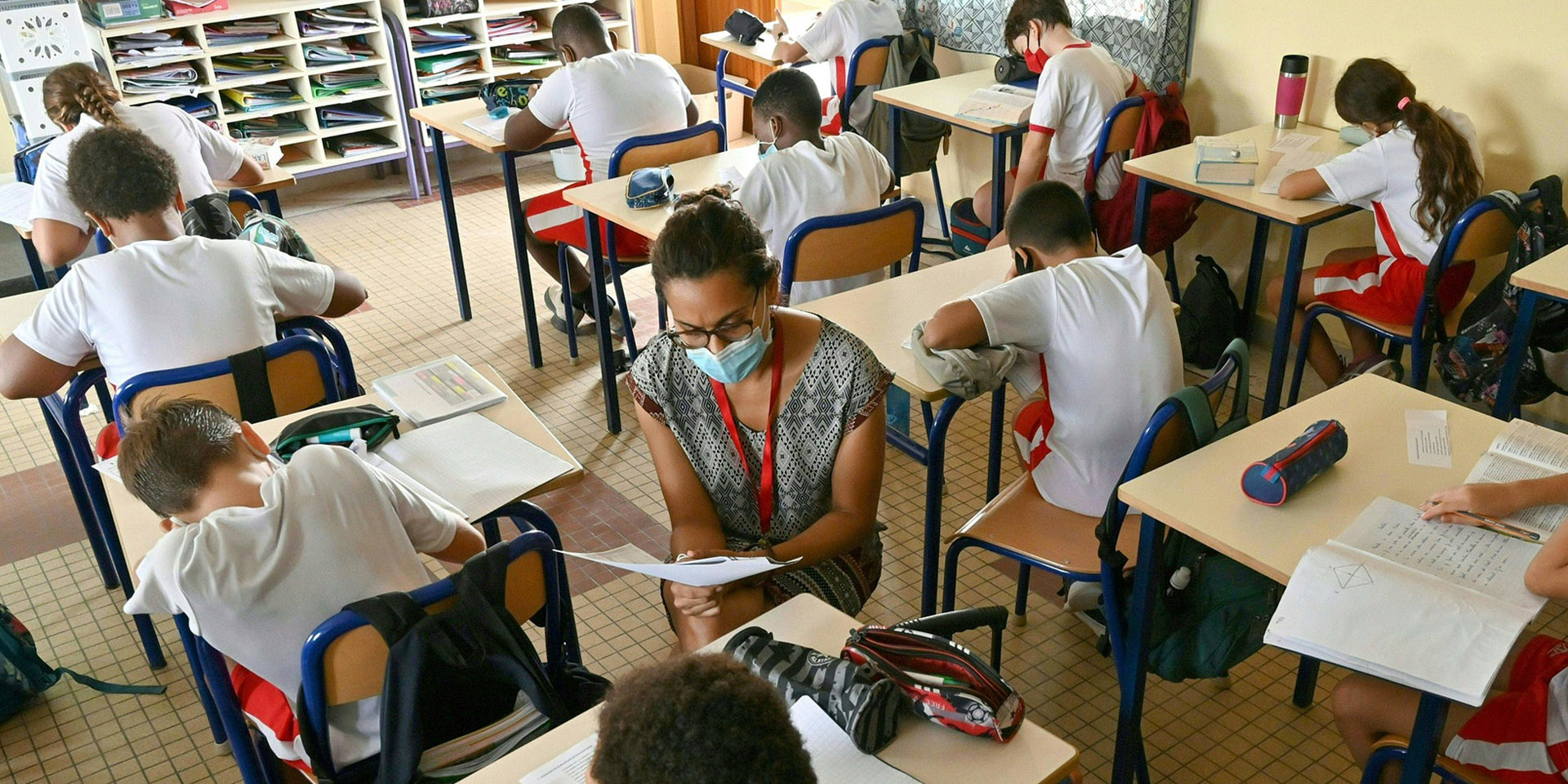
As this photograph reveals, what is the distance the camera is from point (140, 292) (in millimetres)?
2432

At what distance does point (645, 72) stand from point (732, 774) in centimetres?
344

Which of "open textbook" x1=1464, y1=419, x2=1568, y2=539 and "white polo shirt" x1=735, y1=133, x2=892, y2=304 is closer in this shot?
"open textbook" x1=1464, y1=419, x2=1568, y2=539

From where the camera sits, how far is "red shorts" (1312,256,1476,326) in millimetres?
3246

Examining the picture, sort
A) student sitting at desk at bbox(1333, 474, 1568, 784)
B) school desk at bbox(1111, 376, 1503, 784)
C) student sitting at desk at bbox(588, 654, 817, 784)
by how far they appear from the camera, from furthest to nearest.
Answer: school desk at bbox(1111, 376, 1503, 784) → student sitting at desk at bbox(1333, 474, 1568, 784) → student sitting at desk at bbox(588, 654, 817, 784)

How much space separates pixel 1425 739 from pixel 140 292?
244cm

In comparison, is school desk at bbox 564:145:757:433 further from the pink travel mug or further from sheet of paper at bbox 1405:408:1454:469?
sheet of paper at bbox 1405:408:1454:469

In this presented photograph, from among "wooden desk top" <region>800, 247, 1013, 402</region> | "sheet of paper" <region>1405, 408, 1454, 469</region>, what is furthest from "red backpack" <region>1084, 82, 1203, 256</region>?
"sheet of paper" <region>1405, 408, 1454, 469</region>

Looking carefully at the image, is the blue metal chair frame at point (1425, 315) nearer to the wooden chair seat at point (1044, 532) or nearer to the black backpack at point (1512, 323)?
the black backpack at point (1512, 323)

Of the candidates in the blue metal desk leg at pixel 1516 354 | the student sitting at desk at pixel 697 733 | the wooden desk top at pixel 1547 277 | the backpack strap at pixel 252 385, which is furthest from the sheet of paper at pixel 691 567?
the blue metal desk leg at pixel 1516 354

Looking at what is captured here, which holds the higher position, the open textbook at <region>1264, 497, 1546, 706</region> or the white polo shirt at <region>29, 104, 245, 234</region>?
the white polo shirt at <region>29, 104, 245, 234</region>

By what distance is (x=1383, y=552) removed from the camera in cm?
177

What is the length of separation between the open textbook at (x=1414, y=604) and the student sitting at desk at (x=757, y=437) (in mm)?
729

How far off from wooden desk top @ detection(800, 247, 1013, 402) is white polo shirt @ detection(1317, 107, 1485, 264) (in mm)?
1043

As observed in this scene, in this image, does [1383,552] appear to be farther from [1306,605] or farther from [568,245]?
[568,245]
